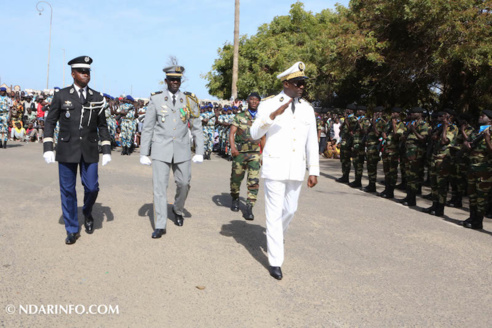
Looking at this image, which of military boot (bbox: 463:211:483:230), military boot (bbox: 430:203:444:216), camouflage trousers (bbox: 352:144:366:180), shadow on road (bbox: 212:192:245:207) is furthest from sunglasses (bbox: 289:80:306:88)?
camouflage trousers (bbox: 352:144:366:180)

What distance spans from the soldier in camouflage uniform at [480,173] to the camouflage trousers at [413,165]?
1710mm

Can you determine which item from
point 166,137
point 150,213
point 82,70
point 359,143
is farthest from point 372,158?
point 82,70

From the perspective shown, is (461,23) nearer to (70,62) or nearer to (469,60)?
(469,60)

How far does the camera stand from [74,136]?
5.85 m

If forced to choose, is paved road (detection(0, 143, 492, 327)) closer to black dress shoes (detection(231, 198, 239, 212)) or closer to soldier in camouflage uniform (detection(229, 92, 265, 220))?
black dress shoes (detection(231, 198, 239, 212))

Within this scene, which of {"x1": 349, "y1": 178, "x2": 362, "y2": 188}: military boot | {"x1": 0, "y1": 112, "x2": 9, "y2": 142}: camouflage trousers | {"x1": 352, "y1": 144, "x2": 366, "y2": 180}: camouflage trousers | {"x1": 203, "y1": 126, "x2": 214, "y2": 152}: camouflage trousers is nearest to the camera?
{"x1": 352, "y1": 144, "x2": 366, "y2": 180}: camouflage trousers

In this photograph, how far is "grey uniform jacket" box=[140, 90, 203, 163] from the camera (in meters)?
6.27

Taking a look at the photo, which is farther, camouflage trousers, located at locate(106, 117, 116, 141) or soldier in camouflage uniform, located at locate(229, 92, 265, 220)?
camouflage trousers, located at locate(106, 117, 116, 141)

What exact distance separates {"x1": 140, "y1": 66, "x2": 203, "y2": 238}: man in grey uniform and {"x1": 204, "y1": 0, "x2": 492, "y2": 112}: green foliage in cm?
1037

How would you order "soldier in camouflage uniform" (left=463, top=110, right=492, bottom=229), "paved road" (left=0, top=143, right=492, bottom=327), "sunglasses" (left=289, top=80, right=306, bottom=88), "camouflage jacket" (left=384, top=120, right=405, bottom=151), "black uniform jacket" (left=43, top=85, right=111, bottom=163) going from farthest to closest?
"camouflage jacket" (left=384, top=120, right=405, bottom=151) < "soldier in camouflage uniform" (left=463, top=110, right=492, bottom=229) < "black uniform jacket" (left=43, top=85, right=111, bottom=163) < "sunglasses" (left=289, top=80, right=306, bottom=88) < "paved road" (left=0, top=143, right=492, bottom=327)

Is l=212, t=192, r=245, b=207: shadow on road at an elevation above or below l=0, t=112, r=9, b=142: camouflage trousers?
below

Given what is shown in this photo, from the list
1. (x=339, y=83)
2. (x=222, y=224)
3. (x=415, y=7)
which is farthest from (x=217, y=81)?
(x=222, y=224)

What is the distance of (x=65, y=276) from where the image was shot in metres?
4.63

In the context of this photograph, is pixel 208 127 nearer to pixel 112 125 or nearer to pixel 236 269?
pixel 112 125
